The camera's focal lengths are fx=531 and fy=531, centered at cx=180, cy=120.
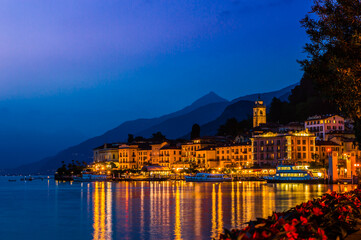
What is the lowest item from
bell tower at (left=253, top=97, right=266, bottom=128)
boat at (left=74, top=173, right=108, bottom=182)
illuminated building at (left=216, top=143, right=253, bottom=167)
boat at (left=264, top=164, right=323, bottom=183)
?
boat at (left=74, top=173, right=108, bottom=182)

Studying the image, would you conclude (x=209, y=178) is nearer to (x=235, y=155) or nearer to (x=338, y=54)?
(x=235, y=155)

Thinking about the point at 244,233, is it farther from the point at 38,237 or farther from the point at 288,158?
the point at 288,158

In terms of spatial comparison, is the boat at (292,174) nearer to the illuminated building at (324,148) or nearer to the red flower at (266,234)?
the illuminated building at (324,148)

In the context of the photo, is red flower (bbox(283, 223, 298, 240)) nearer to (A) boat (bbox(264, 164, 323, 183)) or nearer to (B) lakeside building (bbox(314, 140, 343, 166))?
(A) boat (bbox(264, 164, 323, 183))

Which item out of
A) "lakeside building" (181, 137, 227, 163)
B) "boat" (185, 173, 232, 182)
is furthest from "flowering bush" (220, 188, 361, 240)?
"lakeside building" (181, 137, 227, 163)

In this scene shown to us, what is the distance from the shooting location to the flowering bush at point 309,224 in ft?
34.5

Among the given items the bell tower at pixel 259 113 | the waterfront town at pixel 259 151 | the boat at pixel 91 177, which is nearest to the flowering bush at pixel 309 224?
the waterfront town at pixel 259 151

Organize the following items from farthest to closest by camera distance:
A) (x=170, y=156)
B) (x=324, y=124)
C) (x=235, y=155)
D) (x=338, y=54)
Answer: (x=170, y=156) < (x=235, y=155) < (x=324, y=124) < (x=338, y=54)

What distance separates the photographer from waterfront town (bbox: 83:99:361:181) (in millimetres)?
123625

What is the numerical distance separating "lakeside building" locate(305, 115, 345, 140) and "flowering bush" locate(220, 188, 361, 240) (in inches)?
4510

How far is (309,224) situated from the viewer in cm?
1175

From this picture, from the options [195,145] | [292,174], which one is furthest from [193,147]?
[292,174]

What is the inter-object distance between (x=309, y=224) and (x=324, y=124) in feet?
407

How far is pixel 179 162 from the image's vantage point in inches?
6604
